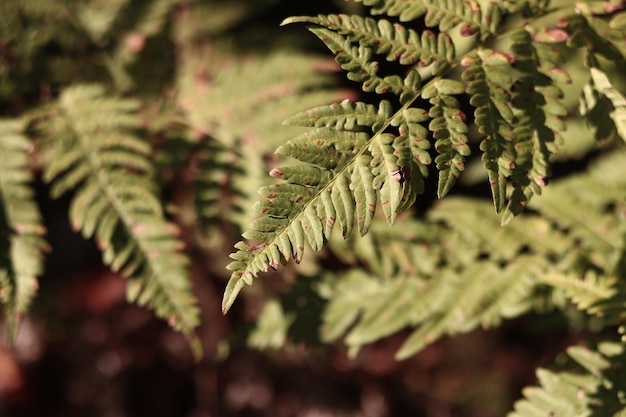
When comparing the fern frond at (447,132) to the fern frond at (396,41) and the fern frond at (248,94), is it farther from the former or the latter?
the fern frond at (248,94)

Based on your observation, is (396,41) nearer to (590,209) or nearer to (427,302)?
(427,302)

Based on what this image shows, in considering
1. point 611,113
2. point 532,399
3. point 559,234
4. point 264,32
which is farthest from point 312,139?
point 264,32

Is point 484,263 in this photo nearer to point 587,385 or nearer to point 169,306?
point 587,385

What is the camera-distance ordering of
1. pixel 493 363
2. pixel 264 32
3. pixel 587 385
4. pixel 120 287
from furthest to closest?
pixel 120 287, pixel 493 363, pixel 264 32, pixel 587 385

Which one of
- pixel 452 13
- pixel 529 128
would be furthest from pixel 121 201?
pixel 529 128

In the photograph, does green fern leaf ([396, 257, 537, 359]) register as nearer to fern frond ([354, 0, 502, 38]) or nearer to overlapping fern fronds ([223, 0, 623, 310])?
overlapping fern fronds ([223, 0, 623, 310])

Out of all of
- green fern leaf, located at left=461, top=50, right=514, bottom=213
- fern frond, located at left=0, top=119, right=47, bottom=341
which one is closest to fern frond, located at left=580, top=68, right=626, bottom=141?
green fern leaf, located at left=461, top=50, right=514, bottom=213
